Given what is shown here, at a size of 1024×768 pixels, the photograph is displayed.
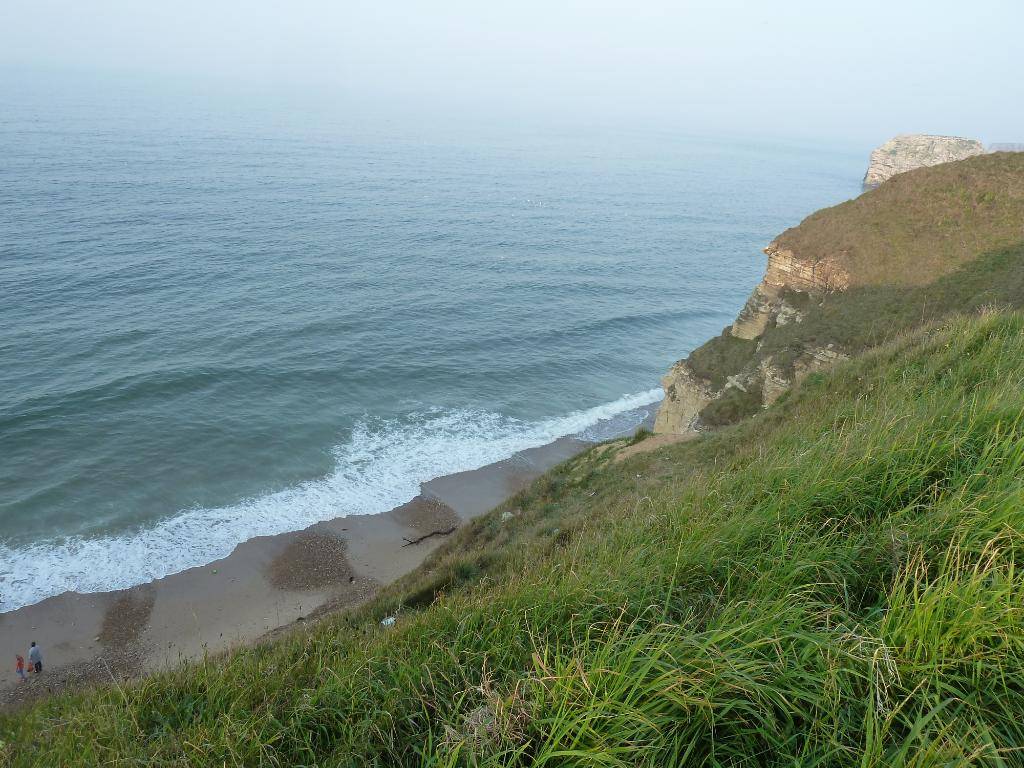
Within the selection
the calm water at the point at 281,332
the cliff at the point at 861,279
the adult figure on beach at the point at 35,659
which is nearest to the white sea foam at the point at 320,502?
the calm water at the point at 281,332

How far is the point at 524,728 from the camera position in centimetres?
335

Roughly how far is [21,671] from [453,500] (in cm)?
1694

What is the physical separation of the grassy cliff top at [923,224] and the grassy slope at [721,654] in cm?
2246

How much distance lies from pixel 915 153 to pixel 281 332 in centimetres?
16647

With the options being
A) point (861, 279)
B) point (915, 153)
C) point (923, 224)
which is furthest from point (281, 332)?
point (915, 153)

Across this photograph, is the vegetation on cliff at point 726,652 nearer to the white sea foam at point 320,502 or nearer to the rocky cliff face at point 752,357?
the rocky cliff face at point 752,357

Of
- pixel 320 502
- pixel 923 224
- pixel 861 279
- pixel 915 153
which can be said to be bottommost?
pixel 320 502

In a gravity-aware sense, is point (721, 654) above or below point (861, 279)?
below

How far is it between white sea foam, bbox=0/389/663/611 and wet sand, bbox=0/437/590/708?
0.71 meters

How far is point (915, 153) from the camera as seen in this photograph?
5719 inches

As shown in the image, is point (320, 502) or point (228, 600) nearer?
point (228, 600)

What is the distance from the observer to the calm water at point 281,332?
2691 centimetres

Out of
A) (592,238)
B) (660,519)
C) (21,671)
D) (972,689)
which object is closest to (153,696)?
(660,519)

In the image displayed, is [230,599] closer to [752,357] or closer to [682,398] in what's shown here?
[682,398]
